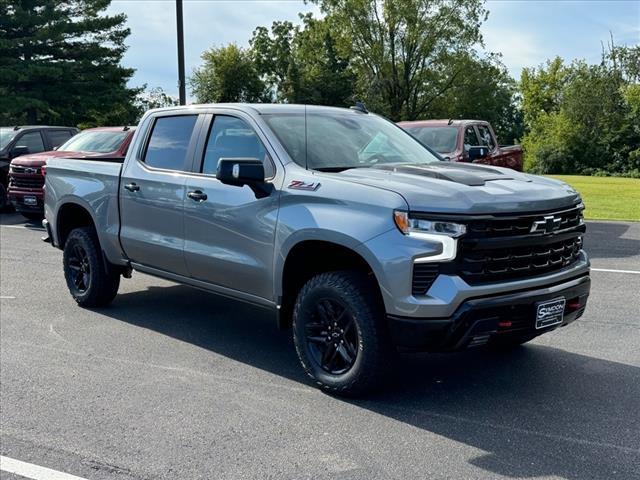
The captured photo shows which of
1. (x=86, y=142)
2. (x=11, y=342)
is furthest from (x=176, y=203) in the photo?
(x=86, y=142)

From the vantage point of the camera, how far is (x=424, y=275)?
4027mm

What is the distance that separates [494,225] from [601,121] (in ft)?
169

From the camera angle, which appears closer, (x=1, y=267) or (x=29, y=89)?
(x=1, y=267)

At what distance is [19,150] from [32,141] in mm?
1515

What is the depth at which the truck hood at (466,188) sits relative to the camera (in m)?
4.07

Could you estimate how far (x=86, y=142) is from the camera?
13703mm

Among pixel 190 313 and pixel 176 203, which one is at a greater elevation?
pixel 176 203

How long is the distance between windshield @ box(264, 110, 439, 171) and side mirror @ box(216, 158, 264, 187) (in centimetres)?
34

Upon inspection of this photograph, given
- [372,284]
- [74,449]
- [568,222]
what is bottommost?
[74,449]

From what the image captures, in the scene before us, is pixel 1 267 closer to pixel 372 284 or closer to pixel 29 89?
pixel 372 284

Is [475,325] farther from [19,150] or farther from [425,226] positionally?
[19,150]

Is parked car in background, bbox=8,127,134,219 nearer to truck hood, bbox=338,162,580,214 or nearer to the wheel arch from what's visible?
the wheel arch

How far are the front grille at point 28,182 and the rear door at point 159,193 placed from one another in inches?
317

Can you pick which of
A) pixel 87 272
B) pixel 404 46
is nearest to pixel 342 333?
pixel 87 272
